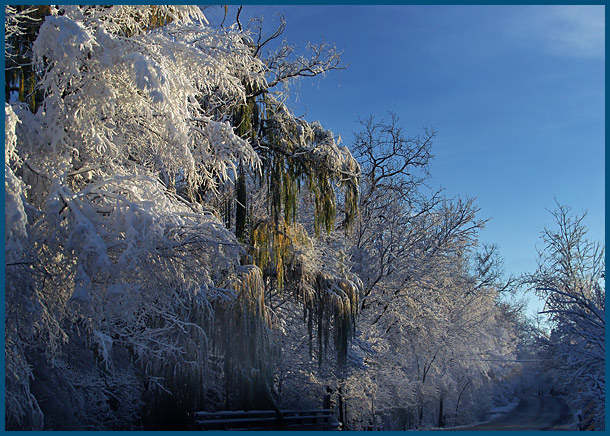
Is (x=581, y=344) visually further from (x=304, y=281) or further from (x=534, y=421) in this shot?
(x=534, y=421)

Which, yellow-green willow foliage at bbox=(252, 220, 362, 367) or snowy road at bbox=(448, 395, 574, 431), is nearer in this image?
yellow-green willow foliage at bbox=(252, 220, 362, 367)

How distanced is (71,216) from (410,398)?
1865 centimetres

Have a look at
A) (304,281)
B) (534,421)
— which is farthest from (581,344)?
(534,421)

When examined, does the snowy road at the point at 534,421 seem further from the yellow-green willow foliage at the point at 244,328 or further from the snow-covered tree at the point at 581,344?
the yellow-green willow foliage at the point at 244,328

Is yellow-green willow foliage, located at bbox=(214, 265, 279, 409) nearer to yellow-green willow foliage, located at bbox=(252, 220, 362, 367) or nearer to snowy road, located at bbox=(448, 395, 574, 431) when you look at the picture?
yellow-green willow foliage, located at bbox=(252, 220, 362, 367)

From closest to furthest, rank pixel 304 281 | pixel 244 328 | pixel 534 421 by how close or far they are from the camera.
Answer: pixel 244 328, pixel 304 281, pixel 534 421

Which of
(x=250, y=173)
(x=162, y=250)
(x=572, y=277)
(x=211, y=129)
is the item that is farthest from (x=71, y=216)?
(x=572, y=277)

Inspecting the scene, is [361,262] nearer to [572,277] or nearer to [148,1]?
[572,277]

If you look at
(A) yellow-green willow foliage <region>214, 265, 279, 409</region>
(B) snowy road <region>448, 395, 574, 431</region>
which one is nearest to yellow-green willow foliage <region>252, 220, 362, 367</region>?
(A) yellow-green willow foliage <region>214, 265, 279, 409</region>

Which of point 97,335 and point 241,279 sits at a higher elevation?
point 241,279

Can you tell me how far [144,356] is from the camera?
31.7 ft

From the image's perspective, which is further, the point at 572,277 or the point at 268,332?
the point at 572,277

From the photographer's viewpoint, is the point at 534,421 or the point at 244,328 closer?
the point at 244,328

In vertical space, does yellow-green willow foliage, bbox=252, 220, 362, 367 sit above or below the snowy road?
above
